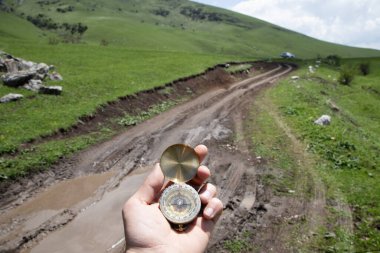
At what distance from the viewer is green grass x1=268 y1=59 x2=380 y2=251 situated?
12.5 m

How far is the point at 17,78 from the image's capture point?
88.5 ft

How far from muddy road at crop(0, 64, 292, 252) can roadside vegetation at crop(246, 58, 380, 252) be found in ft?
5.41

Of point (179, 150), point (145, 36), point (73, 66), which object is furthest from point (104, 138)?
point (145, 36)

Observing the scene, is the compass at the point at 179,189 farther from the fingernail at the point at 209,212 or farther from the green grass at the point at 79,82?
the green grass at the point at 79,82

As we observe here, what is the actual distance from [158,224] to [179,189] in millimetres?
553

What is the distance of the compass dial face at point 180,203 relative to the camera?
4.93m

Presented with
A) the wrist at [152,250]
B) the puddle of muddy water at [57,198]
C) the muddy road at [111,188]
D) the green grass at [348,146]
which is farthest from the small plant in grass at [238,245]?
the wrist at [152,250]

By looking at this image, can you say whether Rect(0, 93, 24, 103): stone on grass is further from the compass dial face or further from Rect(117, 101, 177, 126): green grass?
the compass dial face

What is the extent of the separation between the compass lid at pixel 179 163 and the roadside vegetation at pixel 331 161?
7335mm

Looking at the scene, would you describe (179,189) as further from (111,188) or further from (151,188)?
(111,188)

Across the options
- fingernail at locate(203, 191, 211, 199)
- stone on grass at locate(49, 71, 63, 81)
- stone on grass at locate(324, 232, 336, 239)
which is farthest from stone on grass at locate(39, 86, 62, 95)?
fingernail at locate(203, 191, 211, 199)

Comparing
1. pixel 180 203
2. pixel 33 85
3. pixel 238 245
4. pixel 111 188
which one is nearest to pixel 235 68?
pixel 33 85

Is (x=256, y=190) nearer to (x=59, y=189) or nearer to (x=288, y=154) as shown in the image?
A: (x=288, y=154)

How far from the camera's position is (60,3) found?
193 m
